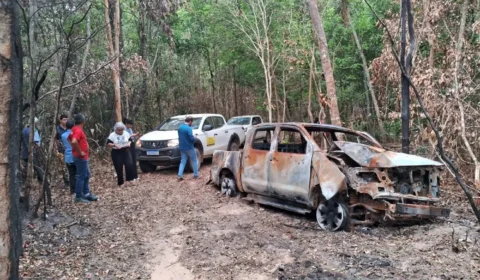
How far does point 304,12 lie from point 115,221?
44.5 ft

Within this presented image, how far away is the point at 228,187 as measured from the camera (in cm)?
898

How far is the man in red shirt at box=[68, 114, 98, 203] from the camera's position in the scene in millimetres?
8117

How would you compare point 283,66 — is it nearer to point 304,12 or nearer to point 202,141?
point 304,12

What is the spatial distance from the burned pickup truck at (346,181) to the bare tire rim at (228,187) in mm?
1140

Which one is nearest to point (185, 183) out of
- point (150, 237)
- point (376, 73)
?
point (150, 237)

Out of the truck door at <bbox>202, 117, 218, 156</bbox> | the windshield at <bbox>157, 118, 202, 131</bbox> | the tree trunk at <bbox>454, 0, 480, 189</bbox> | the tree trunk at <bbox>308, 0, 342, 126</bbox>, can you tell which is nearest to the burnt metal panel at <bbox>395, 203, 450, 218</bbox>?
the tree trunk at <bbox>454, 0, 480, 189</bbox>

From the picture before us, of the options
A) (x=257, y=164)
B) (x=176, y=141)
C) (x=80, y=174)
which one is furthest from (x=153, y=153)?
(x=257, y=164)

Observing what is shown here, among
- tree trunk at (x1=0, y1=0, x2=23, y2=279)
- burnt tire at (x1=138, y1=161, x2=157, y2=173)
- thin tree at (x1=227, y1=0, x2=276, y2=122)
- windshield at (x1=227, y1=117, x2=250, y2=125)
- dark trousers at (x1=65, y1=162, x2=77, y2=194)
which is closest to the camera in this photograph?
tree trunk at (x1=0, y1=0, x2=23, y2=279)

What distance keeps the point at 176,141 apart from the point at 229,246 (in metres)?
6.06

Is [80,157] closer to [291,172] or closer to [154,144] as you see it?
[154,144]

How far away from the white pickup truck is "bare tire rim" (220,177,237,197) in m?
2.73

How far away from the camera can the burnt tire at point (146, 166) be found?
39.9 ft

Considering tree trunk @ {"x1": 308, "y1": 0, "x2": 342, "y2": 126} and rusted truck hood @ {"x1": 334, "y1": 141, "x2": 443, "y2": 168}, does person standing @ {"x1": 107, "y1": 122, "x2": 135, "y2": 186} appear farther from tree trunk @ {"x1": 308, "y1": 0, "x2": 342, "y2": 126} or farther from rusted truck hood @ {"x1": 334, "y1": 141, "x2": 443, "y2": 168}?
tree trunk @ {"x1": 308, "y1": 0, "x2": 342, "y2": 126}

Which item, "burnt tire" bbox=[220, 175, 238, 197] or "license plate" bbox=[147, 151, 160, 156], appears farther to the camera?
"license plate" bbox=[147, 151, 160, 156]
